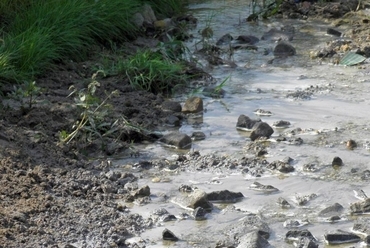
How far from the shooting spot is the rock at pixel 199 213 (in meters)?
4.87

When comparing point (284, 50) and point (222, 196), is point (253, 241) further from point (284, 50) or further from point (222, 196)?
point (284, 50)

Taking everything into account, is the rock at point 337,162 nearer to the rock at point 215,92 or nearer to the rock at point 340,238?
the rock at point 340,238

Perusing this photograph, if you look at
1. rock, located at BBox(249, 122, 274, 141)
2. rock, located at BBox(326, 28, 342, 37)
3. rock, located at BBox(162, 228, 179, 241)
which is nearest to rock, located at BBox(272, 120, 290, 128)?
rock, located at BBox(249, 122, 274, 141)

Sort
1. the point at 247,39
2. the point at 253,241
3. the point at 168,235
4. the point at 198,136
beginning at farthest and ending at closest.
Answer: the point at 247,39
the point at 198,136
the point at 168,235
the point at 253,241

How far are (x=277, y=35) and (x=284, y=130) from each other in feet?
9.58

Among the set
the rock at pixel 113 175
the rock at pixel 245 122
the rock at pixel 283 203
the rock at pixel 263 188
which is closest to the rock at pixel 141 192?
the rock at pixel 113 175

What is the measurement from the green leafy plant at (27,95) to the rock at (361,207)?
258cm

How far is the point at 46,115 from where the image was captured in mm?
6418

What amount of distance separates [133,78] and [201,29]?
7.44ft

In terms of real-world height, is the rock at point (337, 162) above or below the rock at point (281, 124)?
above

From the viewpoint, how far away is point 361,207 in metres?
4.84

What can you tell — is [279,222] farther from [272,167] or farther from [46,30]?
[46,30]

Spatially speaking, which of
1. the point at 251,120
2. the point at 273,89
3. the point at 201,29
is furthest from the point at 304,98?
the point at 201,29

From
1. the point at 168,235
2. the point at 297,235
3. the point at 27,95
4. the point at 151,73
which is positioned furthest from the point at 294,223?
the point at 151,73
